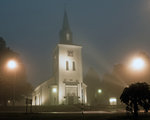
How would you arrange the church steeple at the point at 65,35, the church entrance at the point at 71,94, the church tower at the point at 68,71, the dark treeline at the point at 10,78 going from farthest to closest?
the church steeple at the point at 65,35 → the church tower at the point at 68,71 → the church entrance at the point at 71,94 → the dark treeline at the point at 10,78

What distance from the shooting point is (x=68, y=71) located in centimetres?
5116

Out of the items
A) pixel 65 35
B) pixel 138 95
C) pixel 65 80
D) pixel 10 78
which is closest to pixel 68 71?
pixel 65 80

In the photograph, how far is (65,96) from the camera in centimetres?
4869

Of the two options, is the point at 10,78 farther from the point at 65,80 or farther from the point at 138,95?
the point at 138,95

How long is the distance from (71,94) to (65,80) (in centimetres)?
373

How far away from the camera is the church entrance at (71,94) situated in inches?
1923

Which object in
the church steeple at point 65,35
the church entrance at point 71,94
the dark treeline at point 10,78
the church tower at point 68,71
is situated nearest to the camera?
the dark treeline at point 10,78

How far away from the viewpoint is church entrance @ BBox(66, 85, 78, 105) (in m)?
48.8

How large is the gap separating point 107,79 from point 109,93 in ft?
26.8

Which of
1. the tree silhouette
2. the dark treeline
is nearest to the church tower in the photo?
the dark treeline

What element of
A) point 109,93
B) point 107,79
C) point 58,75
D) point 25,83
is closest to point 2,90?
point 25,83

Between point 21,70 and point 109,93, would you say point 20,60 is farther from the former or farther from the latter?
point 109,93

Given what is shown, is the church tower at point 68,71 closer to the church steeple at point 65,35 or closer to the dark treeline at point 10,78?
the church steeple at point 65,35

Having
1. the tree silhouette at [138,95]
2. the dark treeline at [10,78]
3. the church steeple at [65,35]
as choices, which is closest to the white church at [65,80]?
the church steeple at [65,35]
